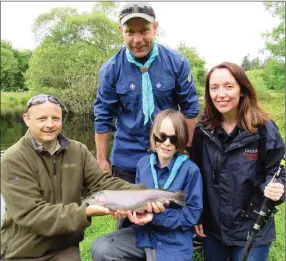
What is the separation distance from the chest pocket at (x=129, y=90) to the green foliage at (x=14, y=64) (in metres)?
25.2

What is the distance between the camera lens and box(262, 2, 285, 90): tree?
15133 millimetres

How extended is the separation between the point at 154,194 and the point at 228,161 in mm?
691

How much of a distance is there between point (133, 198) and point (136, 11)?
5.74 feet

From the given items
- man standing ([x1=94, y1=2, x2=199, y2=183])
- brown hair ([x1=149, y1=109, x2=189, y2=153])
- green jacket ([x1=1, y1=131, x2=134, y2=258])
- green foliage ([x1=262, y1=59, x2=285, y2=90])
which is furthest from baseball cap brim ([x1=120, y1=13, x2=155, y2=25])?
green foliage ([x1=262, y1=59, x2=285, y2=90])

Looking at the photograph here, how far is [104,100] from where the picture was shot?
3926 mm

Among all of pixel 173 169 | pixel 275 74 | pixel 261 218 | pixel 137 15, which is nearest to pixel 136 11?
pixel 137 15

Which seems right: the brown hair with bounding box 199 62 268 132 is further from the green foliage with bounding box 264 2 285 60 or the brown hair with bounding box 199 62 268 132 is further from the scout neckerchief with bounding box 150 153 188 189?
the green foliage with bounding box 264 2 285 60

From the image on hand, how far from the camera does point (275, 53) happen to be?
16031 mm

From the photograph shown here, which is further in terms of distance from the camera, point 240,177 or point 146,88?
point 146,88

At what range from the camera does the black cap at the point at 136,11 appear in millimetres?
3459

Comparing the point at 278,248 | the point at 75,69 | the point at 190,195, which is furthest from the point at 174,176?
the point at 75,69

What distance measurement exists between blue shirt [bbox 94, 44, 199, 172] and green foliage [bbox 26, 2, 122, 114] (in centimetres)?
2642

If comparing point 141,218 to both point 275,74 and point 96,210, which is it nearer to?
point 96,210

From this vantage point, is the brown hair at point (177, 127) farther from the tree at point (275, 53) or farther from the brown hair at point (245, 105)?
the tree at point (275, 53)
